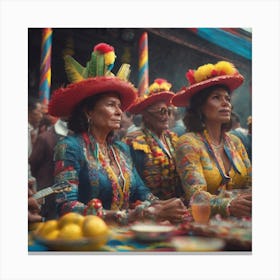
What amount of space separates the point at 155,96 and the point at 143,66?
300 mm

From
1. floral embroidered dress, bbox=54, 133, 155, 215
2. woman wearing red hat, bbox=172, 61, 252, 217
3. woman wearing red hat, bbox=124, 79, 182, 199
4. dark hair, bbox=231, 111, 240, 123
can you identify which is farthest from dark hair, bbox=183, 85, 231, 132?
floral embroidered dress, bbox=54, 133, 155, 215

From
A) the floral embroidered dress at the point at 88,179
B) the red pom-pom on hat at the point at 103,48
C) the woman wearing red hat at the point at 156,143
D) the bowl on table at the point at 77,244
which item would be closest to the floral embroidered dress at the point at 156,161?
the woman wearing red hat at the point at 156,143

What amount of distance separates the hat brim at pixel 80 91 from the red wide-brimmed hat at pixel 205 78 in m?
0.47

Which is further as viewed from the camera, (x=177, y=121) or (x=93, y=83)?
(x=177, y=121)

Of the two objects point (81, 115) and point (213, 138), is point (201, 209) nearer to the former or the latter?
point (213, 138)

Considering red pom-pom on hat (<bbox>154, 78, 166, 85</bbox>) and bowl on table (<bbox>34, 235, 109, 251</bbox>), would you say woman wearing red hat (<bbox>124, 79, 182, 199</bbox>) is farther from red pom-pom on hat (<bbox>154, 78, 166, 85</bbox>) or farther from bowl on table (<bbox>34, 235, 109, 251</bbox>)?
bowl on table (<bbox>34, 235, 109, 251</bbox>)

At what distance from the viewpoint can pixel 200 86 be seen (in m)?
5.07

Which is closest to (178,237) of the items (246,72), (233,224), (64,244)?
(233,224)

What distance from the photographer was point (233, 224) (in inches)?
195

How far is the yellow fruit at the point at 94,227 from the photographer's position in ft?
15.7

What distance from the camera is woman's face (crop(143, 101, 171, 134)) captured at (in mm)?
5082

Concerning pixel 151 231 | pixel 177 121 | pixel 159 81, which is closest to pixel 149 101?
pixel 159 81

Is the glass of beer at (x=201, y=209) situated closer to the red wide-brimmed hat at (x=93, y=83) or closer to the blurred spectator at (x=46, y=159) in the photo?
the red wide-brimmed hat at (x=93, y=83)

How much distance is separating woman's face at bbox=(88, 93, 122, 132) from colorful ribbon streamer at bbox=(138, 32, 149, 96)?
297 millimetres
